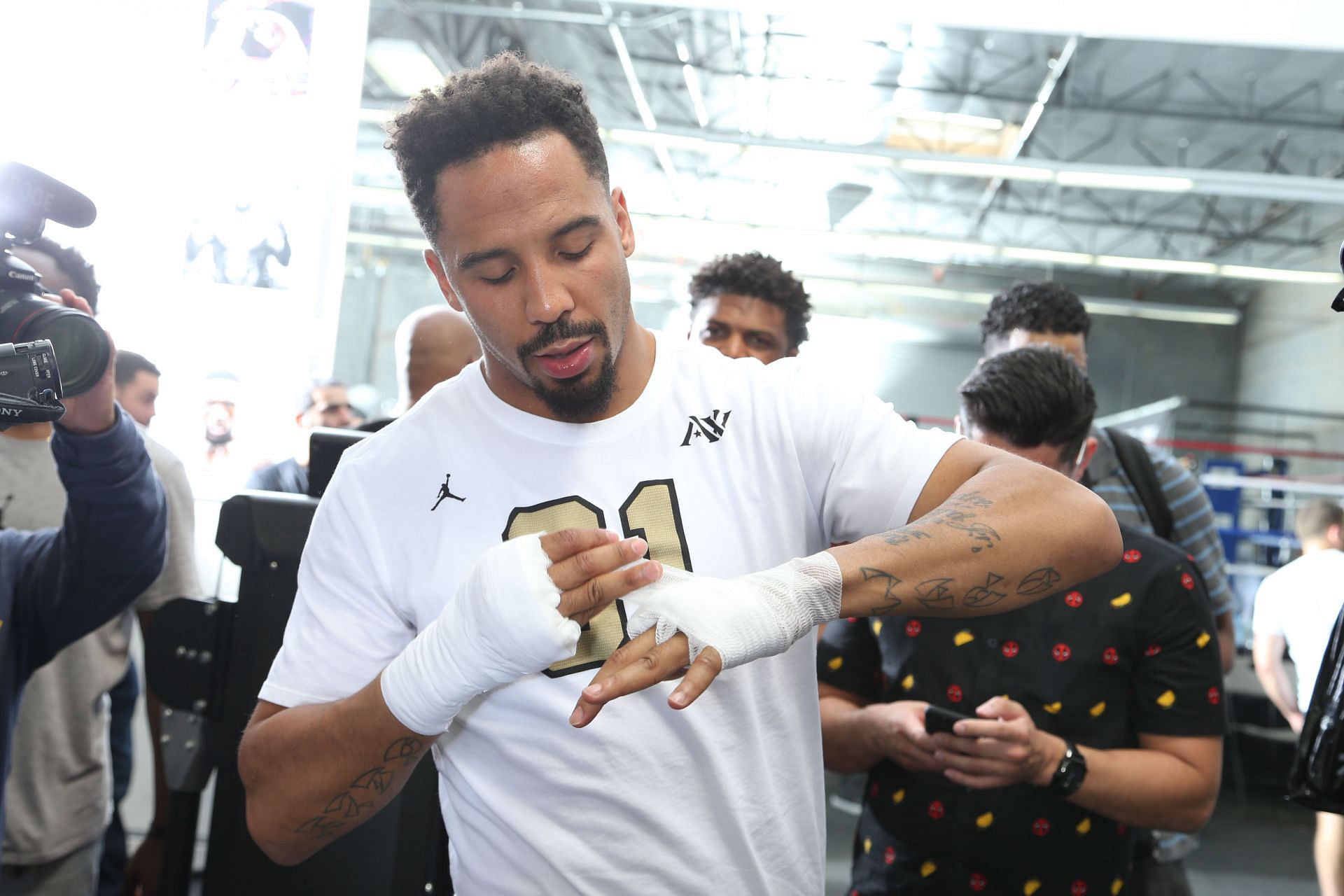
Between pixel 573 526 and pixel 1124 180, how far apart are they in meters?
7.87

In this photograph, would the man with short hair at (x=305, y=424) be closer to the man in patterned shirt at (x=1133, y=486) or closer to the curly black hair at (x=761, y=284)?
the curly black hair at (x=761, y=284)

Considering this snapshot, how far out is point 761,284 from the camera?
8.43 ft

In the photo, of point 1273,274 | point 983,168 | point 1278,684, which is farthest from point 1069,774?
point 1273,274

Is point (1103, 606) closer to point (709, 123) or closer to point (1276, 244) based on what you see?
point (709, 123)

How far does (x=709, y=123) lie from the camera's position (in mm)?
9906

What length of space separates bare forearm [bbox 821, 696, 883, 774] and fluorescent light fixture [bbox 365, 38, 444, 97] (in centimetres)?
692

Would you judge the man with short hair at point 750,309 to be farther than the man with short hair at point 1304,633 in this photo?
No

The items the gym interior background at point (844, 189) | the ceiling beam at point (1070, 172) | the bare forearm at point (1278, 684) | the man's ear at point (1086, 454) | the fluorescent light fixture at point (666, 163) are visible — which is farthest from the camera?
the fluorescent light fixture at point (666, 163)

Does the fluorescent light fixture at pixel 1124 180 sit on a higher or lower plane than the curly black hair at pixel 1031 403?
higher

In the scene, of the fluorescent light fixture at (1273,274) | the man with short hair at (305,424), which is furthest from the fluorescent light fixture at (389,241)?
the fluorescent light fixture at (1273,274)

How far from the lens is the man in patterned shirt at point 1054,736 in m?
1.63

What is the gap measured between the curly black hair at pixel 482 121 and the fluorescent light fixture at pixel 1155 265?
981cm

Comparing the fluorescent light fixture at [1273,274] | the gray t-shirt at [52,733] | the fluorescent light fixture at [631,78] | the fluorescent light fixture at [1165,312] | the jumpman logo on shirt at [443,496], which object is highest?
the fluorescent light fixture at [631,78]

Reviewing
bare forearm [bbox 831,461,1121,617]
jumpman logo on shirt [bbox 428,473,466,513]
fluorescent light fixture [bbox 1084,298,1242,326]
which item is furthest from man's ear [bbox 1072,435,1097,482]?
fluorescent light fixture [bbox 1084,298,1242,326]
